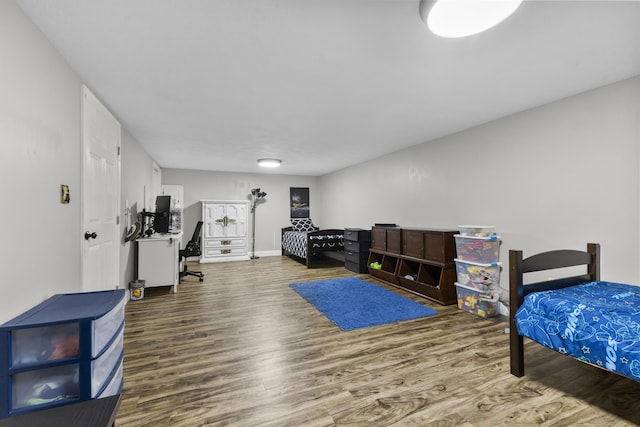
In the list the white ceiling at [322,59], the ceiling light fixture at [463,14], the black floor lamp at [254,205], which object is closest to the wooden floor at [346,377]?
the ceiling light fixture at [463,14]

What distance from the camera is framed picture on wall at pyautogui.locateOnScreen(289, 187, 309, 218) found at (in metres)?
8.14

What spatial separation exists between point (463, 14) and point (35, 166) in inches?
106

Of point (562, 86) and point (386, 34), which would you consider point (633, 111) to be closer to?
point (562, 86)

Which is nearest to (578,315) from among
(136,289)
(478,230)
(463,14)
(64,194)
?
(478,230)

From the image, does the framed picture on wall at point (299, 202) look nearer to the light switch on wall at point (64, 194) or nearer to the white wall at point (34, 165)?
the white wall at point (34, 165)

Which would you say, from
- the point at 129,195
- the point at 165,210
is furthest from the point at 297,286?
the point at 129,195

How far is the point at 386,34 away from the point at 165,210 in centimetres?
415

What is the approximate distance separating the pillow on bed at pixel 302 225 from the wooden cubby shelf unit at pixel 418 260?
3.09 meters

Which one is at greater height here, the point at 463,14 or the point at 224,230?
the point at 463,14

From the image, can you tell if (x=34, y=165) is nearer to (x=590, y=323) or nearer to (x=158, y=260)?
(x=158, y=260)

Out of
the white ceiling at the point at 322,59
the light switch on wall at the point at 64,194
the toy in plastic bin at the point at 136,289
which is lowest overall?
the toy in plastic bin at the point at 136,289

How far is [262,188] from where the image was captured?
776 cm

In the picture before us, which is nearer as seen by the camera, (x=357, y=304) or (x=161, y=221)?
(x=357, y=304)

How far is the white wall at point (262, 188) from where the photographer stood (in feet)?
23.1
